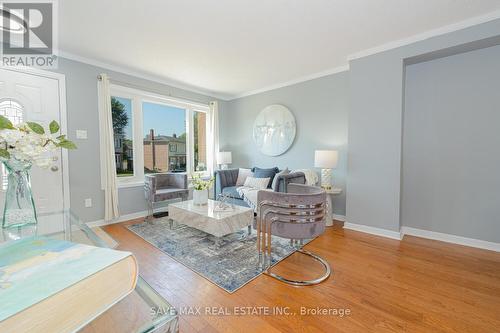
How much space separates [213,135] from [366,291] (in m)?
4.17

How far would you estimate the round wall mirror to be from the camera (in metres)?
4.21

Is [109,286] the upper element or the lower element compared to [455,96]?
lower

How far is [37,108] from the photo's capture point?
285cm

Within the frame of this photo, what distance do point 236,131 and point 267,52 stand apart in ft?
8.15

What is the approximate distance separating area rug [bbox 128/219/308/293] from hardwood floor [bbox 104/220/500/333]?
0.28 feet

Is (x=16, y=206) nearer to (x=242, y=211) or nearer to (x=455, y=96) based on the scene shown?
(x=242, y=211)

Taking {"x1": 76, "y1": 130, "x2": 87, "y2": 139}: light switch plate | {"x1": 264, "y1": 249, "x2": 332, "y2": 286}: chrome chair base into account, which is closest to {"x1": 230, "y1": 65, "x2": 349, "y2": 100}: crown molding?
{"x1": 264, "y1": 249, "x2": 332, "y2": 286}: chrome chair base

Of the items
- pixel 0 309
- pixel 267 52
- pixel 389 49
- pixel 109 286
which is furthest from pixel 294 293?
pixel 389 49

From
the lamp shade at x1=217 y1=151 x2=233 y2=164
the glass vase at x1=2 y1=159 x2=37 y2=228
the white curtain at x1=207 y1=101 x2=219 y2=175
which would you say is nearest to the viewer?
the glass vase at x1=2 y1=159 x2=37 y2=228

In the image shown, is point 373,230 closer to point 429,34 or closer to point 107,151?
point 429,34

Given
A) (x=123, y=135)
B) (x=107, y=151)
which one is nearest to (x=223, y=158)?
(x=123, y=135)

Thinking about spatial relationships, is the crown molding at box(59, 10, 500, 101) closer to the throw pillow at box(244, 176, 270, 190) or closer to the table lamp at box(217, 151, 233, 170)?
the table lamp at box(217, 151, 233, 170)

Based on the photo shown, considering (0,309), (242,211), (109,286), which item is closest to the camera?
(0,309)

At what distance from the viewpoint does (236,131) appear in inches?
209
